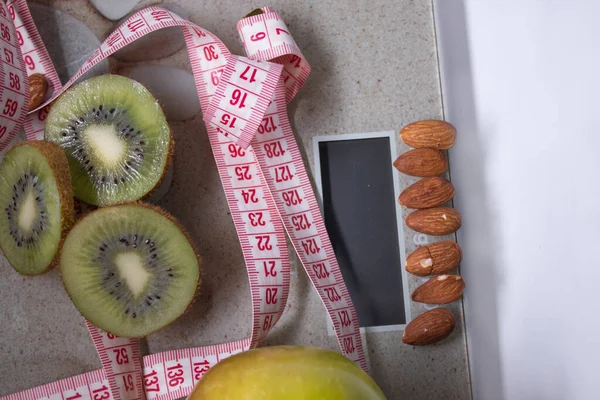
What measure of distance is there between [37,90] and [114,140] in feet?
0.66

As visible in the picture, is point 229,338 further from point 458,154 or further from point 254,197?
point 458,154

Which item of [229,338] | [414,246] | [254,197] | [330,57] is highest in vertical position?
[330,57]

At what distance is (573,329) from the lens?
0.77 meters

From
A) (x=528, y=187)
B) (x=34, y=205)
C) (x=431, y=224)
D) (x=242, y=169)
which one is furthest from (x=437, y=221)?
(x=34, y=205)

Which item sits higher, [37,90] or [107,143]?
[37,90]

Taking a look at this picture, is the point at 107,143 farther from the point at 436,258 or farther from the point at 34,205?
the point at 436,258

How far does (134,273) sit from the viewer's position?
100cm

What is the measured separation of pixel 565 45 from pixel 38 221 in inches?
33.6

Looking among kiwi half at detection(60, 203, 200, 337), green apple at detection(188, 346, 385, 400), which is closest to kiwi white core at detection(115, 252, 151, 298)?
kiwi half at detection(60, 203, 200, 337)

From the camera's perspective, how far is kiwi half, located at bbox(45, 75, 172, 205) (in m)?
1.02

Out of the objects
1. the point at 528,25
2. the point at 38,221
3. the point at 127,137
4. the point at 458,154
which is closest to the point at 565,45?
the point at 528,25

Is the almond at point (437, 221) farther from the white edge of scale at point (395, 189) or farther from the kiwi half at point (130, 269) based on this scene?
the kiwi half at point (130, 269)

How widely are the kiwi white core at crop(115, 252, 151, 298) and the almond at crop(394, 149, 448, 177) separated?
1.60ft

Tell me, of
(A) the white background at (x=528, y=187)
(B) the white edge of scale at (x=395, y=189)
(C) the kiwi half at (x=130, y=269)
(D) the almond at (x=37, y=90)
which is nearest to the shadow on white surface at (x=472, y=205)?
(A) the white background at (x=528, y=187)
